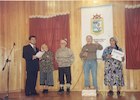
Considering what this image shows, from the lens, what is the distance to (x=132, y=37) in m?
6.68

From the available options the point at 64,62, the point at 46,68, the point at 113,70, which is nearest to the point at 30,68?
the point at 46,68

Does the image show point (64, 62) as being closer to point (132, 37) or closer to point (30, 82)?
point (30, 82)

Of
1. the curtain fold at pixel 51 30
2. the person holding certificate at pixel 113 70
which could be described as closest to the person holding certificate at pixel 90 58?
the person holding certificate at pixel 113 70

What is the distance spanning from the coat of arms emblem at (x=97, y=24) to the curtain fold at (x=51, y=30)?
72 cm

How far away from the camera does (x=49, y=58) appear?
21.9 feet

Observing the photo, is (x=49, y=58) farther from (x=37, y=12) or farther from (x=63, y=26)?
(x=37, y=12)

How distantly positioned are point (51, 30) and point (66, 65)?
127 cm

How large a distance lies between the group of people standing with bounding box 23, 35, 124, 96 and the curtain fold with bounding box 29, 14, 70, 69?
341 mm

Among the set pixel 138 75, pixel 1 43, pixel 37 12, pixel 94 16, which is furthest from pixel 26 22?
pixel 138 75

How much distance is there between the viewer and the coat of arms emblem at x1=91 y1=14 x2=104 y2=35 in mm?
6941

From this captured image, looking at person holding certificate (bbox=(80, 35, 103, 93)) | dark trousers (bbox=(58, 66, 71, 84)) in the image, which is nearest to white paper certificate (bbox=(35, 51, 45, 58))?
dark trousers (bbox=(58, 66, 71, 84))

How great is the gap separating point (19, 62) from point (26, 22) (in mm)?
1204

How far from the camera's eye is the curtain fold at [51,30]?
7.11m

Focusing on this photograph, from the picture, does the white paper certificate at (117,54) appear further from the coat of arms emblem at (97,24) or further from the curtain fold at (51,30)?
the curtain fold at (51,30)
